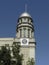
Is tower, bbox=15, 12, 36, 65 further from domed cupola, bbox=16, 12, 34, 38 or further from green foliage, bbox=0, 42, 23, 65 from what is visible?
green foliage, bbox=0, 42, 23, 65

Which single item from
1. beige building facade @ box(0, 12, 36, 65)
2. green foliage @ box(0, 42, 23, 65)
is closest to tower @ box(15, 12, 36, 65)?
beige building facade @ box(0, 12, 36, 65)

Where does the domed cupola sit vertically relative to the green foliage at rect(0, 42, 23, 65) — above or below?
above

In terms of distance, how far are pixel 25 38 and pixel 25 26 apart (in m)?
4.54

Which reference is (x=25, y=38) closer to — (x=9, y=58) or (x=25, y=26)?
(x=25, y=26)

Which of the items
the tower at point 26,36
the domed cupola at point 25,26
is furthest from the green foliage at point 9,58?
the domed cupola at point 25,26

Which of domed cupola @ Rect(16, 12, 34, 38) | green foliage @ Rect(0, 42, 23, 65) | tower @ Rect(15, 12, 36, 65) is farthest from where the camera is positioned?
domed cupola @ Rect(16, 12, 34, 38)

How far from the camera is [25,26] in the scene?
92.6m

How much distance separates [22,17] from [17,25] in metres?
2.84

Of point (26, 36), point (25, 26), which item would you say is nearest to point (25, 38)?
point (26, 36)

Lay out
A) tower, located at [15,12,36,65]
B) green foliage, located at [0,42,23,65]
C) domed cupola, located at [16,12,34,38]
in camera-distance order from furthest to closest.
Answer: domed cupola, located at [16,12,34,38] → tower, located at [15,12,36,65] → green foliage, located at [0,42,23,65]

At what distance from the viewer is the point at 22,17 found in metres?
94.2

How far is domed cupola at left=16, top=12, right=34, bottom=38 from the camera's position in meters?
91.4

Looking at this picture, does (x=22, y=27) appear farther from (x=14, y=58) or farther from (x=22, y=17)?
(x=14, y=58)

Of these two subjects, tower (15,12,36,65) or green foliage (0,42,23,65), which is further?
tower (15,12,36,65)
